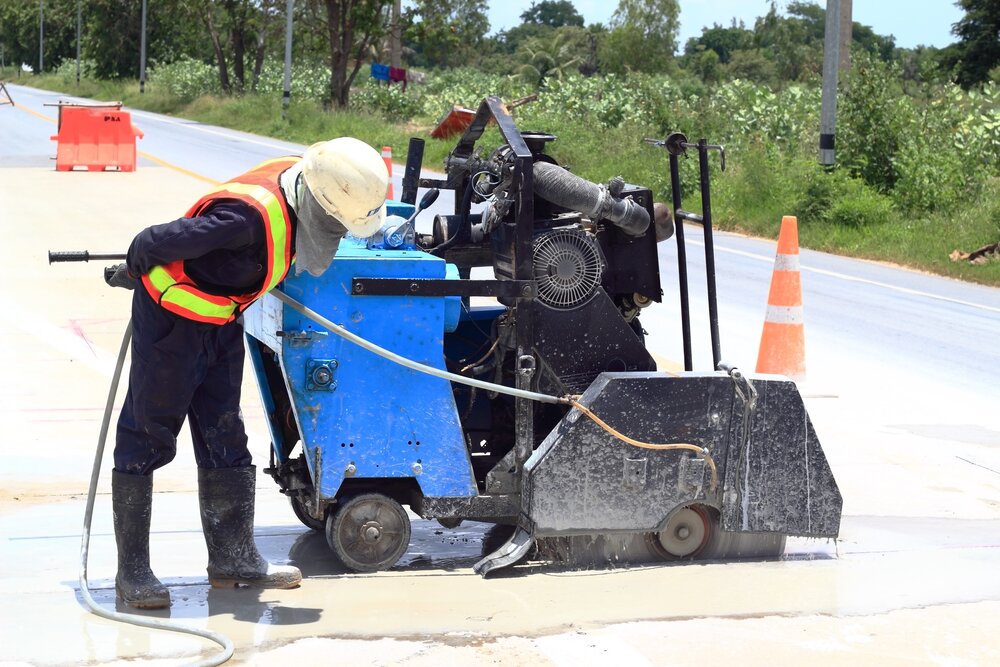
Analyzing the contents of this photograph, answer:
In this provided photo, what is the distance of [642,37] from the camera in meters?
77.9

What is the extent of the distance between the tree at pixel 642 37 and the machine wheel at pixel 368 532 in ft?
232

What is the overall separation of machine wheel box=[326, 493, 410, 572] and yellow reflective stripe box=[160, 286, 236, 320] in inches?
32.5

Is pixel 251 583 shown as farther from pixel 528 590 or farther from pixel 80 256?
pixel 80 256

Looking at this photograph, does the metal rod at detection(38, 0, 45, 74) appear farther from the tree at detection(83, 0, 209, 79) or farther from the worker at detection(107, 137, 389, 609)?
the worker at detection(107, 137, 389, 609)

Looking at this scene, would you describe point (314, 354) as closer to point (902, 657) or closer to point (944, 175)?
point (902, 657)

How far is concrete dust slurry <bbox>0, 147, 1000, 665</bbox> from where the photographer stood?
149 inches

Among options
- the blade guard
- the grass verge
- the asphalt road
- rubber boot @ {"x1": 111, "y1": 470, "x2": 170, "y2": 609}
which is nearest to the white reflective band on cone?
the asphalt road

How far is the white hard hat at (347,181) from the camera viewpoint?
12.8 feet

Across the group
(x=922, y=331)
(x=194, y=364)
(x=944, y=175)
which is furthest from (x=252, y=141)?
(x=194, y=364)

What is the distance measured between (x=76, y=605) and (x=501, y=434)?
156 centimetres

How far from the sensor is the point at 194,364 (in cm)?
406

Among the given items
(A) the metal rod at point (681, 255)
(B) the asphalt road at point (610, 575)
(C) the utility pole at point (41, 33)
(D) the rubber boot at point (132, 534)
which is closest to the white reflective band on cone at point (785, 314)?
(B) the asphalt road at point (610, 575)

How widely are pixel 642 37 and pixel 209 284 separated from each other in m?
76.5

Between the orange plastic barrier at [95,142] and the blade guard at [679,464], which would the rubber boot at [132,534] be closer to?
the blade guard at [679,464]
